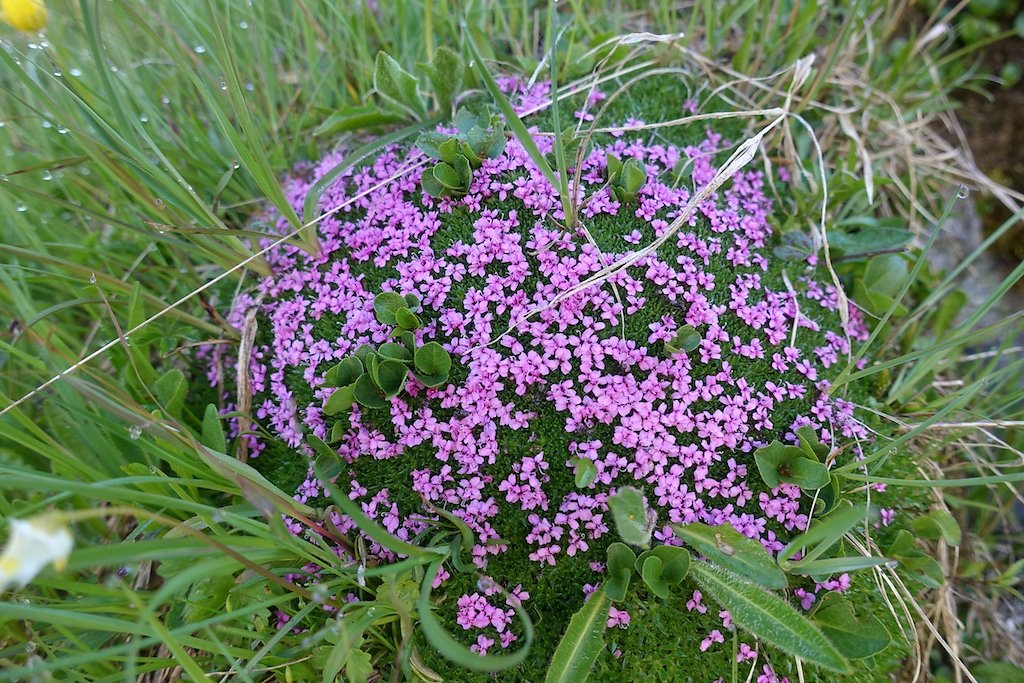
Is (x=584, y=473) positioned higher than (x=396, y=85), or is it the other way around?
(x=396, y=85)

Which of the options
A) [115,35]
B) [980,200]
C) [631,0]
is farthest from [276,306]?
[980,200]

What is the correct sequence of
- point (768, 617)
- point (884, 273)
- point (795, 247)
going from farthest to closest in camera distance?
point (884, 273), point (795, 247), point (768, 617)

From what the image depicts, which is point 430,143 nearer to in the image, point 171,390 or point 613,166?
point 613,166

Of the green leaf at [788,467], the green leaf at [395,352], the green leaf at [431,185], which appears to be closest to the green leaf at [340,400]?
the green leaf at [395,352]

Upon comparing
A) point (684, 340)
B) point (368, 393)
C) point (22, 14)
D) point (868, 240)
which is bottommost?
point (868, 240)

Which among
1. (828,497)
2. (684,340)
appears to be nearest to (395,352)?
(684,340)

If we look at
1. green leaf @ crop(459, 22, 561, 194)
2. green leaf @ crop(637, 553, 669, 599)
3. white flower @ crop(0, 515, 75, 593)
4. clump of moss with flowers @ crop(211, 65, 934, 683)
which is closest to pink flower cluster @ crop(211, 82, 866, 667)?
clump of moss with flowers @ crop(211, 65, 934, 683)

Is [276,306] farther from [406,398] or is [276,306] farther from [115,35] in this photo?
[115,35]

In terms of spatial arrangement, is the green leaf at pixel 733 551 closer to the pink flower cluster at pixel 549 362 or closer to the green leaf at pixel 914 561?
the pink flower cluster at pixel 549 362

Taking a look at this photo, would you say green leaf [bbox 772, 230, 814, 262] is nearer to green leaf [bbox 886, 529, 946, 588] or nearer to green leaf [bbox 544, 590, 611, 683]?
green leaf [bbox 886, 529, 946, 588]
